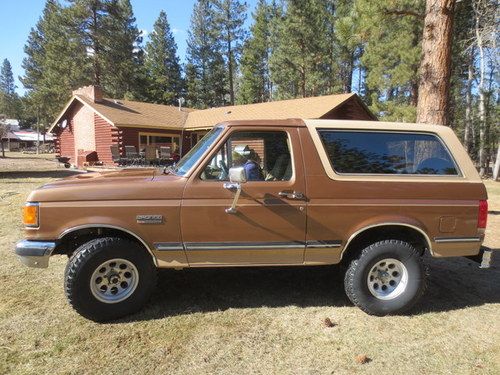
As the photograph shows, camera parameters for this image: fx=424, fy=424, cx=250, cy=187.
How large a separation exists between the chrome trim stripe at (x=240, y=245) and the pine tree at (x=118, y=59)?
132ft

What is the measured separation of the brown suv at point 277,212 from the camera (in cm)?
402

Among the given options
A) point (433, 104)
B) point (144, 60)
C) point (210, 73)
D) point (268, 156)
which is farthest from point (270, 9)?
point (268, 156)

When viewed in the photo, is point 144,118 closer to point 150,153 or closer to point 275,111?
point 150,153

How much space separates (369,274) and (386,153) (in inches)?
51.0

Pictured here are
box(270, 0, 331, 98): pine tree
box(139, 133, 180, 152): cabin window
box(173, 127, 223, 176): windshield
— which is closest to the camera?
box(173, 127, 223, 176): windshield

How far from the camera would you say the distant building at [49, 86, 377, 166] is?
75.3 feet

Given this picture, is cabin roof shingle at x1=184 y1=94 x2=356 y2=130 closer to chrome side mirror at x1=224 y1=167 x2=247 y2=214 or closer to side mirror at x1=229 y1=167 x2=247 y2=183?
chrome side mirror at x1=224 y1=167 x2=247 y2=214

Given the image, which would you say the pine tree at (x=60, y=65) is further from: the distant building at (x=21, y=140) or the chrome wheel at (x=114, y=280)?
the chrome wheel at (x=114, y=280)

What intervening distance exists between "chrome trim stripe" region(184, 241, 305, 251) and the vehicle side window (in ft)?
2.11

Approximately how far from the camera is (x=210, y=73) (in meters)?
53.6

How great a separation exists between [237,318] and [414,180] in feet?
7.60

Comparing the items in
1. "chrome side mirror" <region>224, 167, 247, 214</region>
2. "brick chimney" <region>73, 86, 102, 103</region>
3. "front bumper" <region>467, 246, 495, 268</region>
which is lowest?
"front bumper" <region>467, 246, 495, 268</region>

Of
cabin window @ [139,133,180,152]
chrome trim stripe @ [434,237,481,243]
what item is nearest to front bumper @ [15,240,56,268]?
chrome trim stripe @ [434,237,481,243]

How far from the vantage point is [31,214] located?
3.97 m
